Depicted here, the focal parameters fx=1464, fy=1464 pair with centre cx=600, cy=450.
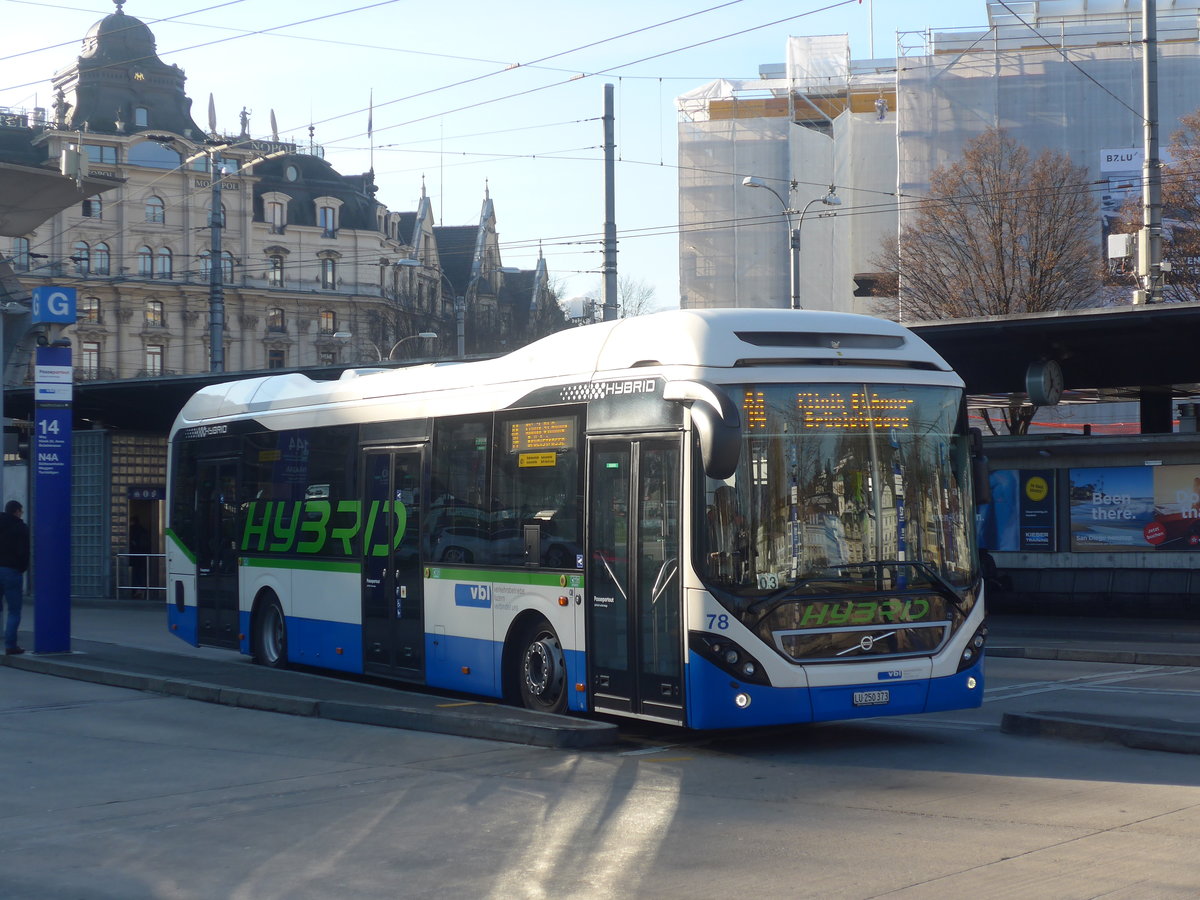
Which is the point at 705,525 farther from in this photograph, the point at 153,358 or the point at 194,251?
the point at 153,358

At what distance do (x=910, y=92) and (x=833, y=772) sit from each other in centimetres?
3834

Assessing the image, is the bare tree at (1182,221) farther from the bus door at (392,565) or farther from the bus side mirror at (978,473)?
the bus side mirror at (978,473)

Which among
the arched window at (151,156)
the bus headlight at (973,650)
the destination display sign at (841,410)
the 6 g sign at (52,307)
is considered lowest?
the bus headlight at (973,650)

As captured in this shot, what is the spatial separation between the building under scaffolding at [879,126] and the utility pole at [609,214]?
13.2m

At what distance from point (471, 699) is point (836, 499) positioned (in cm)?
526

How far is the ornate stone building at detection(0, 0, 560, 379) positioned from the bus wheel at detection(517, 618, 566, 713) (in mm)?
65349

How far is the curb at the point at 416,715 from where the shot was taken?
10477mm

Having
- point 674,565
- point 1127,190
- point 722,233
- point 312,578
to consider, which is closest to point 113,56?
point 722,233

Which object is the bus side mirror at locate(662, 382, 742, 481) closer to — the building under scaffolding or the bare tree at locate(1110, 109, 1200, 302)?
the bare tree at locate(1110, 109, 1200, 302)

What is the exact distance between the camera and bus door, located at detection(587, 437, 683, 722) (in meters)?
10.0

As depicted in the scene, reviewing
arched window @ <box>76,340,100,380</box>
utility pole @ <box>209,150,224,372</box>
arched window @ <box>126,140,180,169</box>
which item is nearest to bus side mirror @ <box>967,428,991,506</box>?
utility pole @ <box>209,150,224,372</box>

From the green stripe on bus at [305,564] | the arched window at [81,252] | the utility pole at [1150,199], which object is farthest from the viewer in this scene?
the arched window at [81,252]

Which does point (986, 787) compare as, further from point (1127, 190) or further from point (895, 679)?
point (1127, 190)

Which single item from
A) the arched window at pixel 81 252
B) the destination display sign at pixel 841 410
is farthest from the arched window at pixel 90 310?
the destination display sign at pixel 841 410
